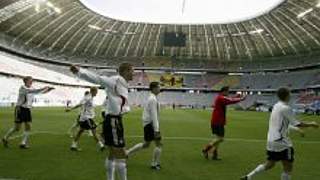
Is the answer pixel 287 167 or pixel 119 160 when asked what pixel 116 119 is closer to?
pixel 119 160

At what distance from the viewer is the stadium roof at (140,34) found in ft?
285

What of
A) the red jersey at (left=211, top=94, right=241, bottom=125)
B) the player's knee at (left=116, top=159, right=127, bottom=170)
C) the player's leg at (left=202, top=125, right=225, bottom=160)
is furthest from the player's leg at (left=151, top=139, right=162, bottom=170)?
the player's knee at (left=116, top=159, right=127, bottom=170)

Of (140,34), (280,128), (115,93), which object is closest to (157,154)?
(280,128)

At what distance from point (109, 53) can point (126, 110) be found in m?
114

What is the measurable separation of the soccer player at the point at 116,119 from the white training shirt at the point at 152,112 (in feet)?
12.2

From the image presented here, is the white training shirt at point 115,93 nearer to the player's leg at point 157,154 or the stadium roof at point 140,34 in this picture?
the player's leg at point 157,154

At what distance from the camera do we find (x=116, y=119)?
9.04 meters

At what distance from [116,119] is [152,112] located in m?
4.05

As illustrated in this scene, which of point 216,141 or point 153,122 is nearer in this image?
point 153,122

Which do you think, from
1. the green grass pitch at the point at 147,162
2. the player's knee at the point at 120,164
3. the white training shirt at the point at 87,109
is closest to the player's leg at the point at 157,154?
the green grass pitch at the point at 147,162

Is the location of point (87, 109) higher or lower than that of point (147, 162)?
higher

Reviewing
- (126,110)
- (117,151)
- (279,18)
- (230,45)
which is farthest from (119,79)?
(230,45)

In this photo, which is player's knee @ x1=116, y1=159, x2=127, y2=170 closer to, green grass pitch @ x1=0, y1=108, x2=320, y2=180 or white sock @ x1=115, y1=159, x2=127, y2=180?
white sock @ x1=115, y1=159, x2=127, y2=180

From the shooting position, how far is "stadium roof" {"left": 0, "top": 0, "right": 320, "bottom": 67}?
87.0 m
